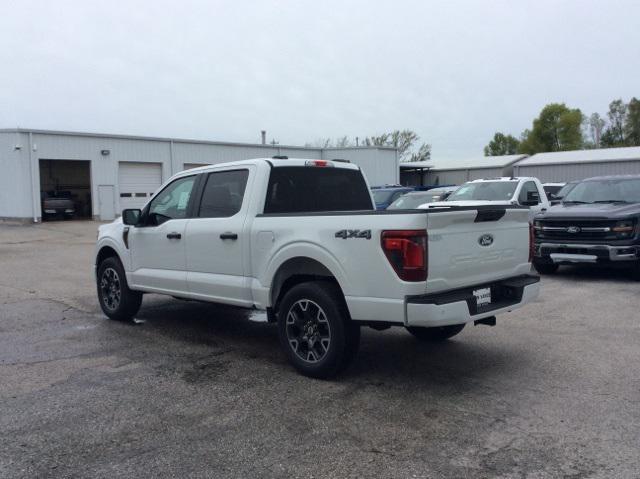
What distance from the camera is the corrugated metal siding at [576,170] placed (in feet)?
125

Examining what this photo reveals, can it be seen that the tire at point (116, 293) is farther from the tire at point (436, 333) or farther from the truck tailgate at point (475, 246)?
the truck tailgate at point (475, 246)

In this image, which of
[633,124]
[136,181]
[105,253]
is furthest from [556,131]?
[105,253]

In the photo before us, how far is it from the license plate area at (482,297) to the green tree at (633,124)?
67248mm

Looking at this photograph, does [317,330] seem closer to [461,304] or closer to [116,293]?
[461,304]

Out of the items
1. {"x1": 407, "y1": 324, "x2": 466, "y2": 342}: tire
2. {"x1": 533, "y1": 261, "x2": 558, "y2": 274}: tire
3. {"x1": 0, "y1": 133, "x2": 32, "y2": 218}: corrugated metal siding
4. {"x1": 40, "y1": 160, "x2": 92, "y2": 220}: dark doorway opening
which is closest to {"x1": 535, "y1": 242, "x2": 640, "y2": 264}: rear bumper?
{"x1": 533, "y1": 261, "x2": 558, "y2": 274}: tire

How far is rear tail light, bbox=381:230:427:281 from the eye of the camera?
4.86m

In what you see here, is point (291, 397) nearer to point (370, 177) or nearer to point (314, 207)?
point (314, 207)

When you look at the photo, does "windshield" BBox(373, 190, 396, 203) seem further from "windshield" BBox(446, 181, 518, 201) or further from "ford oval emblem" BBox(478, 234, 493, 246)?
"ford oval emblem" BBox(478, 234, 493, 246)

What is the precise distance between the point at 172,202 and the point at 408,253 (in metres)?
3.54

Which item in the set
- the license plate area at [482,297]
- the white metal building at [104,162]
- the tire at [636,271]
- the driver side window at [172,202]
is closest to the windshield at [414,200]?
the tire at [636,271]

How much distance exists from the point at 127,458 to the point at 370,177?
114 feet

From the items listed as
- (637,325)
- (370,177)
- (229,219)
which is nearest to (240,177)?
(229,219)

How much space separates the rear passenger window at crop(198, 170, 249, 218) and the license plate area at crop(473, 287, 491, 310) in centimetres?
252

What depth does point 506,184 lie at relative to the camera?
14.5 m
